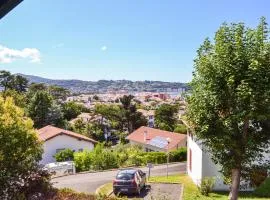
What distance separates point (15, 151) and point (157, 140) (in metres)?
46.9

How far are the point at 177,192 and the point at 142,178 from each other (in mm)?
2456

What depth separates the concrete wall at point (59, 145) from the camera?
153 ft

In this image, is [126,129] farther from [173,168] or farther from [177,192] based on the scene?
[177,192]

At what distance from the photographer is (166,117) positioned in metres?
79.2

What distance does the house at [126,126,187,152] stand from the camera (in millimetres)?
54406

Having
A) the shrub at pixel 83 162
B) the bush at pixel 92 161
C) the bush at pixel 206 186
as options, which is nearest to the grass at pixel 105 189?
the bush at pixel 206 186

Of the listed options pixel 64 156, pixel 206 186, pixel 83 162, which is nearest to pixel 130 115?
pixel 64 156

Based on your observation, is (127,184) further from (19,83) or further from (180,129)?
(19,83)

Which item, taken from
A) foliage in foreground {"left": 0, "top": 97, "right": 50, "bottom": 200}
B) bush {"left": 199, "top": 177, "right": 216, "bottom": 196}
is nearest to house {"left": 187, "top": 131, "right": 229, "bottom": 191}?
bush {"left": 199, "top": 177, "right": 216, "bottom": 196}

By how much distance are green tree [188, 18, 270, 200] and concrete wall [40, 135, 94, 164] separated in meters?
33.1

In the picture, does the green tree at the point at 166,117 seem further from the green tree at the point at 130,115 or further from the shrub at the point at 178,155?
the shrub at the point at 178,155

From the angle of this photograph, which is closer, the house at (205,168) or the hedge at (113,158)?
the house at (205,168)

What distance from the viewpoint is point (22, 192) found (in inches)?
367

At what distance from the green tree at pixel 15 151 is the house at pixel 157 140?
40.0 m
